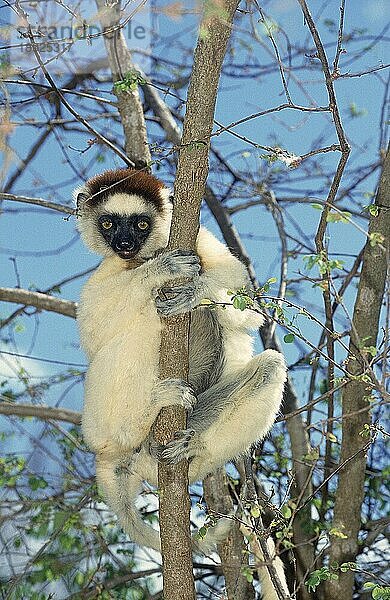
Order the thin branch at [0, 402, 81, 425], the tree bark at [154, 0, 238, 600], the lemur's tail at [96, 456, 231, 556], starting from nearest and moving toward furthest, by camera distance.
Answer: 1. the tree bark at [154, 0, 238, 600]
2. the lemur's tail at [96, 456, 231, 556]
3. the thin branch at [0, 402, 81, 425]

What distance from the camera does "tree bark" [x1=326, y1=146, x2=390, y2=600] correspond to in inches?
162

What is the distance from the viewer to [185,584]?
312 cm

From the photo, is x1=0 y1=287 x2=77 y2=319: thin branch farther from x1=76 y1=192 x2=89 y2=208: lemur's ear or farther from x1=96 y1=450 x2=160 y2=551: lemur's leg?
x1=96 y1=450 x2=160 y2=551: lemur's leg

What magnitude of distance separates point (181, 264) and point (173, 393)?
50 centimetres

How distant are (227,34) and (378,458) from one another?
313 centimetres

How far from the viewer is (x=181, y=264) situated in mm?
2953

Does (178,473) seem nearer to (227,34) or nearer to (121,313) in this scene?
(121,313)

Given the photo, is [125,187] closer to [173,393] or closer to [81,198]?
[81,198]

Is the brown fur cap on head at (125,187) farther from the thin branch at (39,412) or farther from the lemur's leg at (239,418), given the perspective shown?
the thin branch at (39,412)

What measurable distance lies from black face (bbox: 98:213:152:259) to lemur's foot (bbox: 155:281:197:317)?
50cm

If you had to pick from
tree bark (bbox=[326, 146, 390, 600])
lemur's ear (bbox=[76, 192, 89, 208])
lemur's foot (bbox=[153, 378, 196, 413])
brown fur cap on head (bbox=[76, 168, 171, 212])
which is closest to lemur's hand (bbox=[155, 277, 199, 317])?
lemur's foot (bbox=[153, 378, 196, 413])

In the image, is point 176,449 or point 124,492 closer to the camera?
point 176,449

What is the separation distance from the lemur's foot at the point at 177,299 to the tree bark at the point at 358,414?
138cm

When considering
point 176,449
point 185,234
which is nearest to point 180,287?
point 185,234
